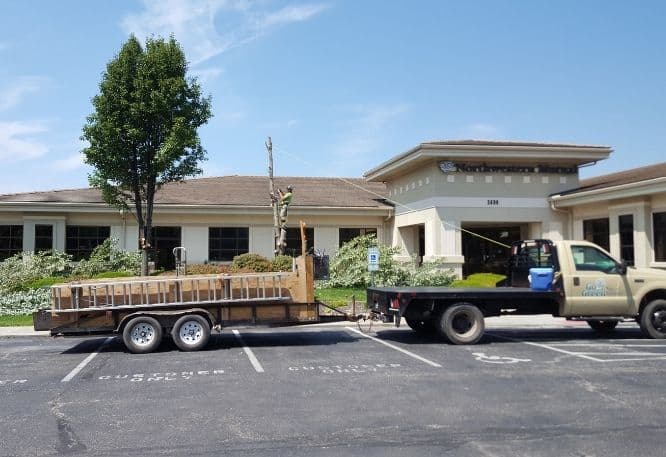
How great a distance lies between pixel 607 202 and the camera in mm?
21703

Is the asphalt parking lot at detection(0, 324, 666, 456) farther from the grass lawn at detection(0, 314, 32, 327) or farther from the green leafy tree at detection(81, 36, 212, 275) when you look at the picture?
the green leafy tree at detection(81, 36, 212, 275)

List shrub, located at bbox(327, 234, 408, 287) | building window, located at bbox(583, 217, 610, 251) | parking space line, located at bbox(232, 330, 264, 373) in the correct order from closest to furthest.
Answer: parking space line, located at bbox(232, 330, 264, 373) < shrub, located at bbox(327, 234, 408, 287) < building window, located at bbox(583, 217, 610, 251)

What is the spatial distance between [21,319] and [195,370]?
9.35 meters

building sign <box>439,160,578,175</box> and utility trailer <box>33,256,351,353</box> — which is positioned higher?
building sign <box>439,160,578,175</box>

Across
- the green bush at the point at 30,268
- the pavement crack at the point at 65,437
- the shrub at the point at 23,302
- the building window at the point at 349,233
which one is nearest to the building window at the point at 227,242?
the building window at the point at 349,233

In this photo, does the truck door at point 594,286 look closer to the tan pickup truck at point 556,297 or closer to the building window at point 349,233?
the tan pickup truck at point 556,297

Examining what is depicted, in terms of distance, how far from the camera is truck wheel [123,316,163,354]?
1130 cm

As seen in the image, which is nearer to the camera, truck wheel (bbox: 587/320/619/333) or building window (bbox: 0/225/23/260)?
truck wheel (bbox: 587/320/619/333)

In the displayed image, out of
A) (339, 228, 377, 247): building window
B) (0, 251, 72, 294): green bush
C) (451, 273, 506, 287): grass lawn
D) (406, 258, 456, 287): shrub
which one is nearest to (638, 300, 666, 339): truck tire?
(451, 273, 506, 287): grass lawn

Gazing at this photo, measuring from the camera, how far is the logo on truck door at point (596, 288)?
12602 mm

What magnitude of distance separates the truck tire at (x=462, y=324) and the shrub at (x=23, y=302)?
12.1 metres

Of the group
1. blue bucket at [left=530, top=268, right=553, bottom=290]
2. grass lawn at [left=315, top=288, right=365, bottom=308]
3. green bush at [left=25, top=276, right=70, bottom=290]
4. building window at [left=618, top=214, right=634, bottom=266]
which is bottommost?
grass lawn at [left=315, top=288, right=365, bottom=308]

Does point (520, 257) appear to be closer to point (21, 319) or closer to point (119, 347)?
point (119, 347)

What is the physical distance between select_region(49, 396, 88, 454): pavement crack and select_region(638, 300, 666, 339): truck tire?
11399 millimetres
